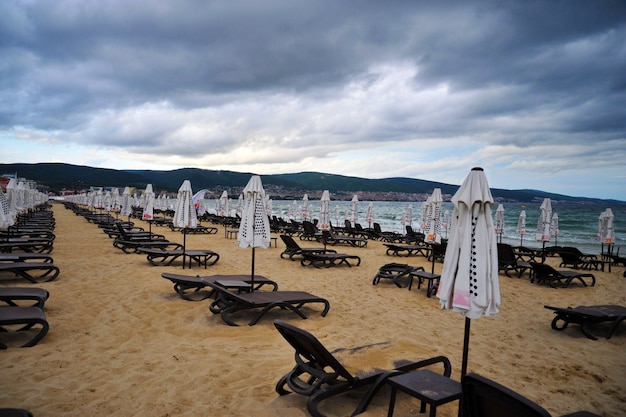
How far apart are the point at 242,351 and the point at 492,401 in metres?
3.07

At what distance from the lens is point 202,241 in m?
17.0

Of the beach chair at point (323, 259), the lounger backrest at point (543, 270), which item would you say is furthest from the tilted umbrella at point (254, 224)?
the lounger backrest at point (543, 270)

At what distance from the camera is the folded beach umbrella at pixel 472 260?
10.4ft

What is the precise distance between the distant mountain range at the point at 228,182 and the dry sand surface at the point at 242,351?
10462cm

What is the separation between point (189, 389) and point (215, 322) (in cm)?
212

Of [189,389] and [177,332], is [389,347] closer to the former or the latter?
[189,389]

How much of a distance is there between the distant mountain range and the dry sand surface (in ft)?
343

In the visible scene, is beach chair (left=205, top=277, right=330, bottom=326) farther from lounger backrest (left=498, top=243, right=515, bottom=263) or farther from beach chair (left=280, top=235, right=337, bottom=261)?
lounger backrest (left=498, top=243, right=515, bottom=263)

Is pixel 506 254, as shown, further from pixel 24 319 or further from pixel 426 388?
pixel 24 319

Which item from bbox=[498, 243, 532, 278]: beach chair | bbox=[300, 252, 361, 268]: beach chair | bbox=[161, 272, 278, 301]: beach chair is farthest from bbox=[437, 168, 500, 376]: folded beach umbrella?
bbox=[498, 243, 532, 278]: beach chair

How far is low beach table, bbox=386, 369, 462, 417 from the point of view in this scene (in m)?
2.82

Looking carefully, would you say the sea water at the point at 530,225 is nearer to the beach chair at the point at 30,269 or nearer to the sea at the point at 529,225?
the sea at the point at 529,225

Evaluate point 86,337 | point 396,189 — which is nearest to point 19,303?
point 86,337

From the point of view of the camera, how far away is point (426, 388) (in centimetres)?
303
